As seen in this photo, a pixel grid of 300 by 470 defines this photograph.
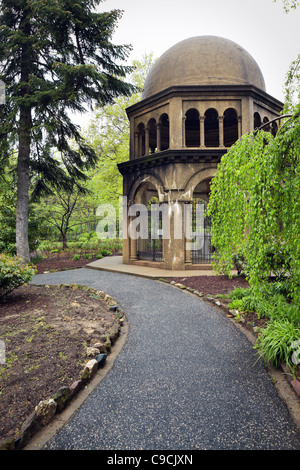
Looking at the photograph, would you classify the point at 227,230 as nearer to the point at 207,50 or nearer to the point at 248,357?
the point at 248,357

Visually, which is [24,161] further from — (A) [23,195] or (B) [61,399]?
(B) [61,399]

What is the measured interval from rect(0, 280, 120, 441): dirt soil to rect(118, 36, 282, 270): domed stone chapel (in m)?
5.62

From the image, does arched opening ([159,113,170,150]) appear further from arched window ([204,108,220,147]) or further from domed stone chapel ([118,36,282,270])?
arched window ([204,108,220,147])

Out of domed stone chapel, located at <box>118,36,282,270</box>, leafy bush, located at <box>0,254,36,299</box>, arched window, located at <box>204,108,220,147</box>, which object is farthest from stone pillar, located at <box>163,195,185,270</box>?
arched window, located at <box>204,108,220,147</box>

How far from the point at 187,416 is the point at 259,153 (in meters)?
3.36

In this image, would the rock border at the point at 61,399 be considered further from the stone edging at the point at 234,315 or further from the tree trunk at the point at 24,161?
the tree trunk at the point at 24,161

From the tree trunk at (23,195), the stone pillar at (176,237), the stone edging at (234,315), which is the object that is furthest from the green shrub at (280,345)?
the tree trunk at (23,195)

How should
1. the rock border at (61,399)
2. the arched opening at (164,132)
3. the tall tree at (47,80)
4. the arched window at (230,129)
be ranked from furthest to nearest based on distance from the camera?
the arched opening at (164,132) → the arched window at (230,129) → the tall tree at (47,80) → the rock border at (61,399)

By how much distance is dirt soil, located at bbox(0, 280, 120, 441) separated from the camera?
2641 millimetres

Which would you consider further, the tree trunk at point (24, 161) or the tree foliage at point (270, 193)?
the tree trunk at point (24, 161)

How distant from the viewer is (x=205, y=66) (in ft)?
38.9

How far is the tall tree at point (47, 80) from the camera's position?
1005cm

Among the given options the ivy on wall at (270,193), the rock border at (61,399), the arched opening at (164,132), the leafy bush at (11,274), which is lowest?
the rock border at (61,399)

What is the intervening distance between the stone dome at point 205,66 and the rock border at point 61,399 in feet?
39.1
